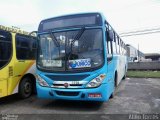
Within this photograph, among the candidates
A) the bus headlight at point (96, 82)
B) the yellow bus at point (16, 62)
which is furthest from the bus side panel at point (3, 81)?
the bus headlight at point (96, 82)

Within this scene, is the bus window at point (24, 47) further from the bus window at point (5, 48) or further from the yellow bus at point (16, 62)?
the bus window at point (5, 48)

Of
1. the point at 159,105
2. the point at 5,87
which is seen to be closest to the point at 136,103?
the point at 159,105

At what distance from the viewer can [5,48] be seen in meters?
7.77

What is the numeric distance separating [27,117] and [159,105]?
14.6 feet

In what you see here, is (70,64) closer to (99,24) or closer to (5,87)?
(99,24)

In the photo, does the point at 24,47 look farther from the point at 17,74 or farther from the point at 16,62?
the point at 17,74

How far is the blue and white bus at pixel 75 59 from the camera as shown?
21.9ft

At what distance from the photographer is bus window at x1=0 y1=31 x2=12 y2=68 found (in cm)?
757

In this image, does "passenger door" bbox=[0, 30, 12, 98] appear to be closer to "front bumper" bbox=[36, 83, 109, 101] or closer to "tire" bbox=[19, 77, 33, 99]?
"tire" bbox=[19, 77, 33, 99]

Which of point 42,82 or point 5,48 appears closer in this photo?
point 42,82

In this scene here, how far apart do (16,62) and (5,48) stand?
31.0 inches

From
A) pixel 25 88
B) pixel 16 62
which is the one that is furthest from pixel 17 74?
pixel 25 88

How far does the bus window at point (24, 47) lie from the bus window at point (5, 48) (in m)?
0.52

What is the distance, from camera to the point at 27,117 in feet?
20.7
